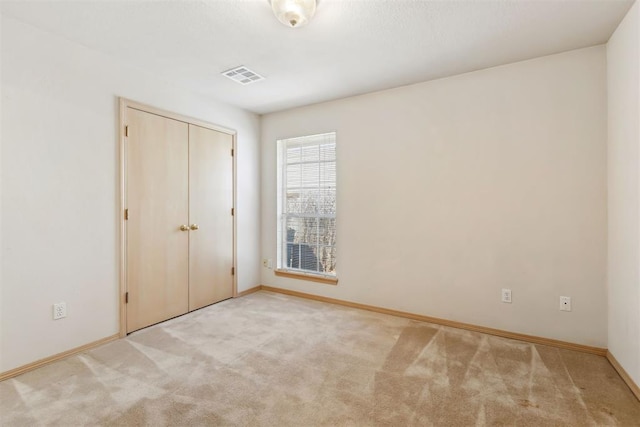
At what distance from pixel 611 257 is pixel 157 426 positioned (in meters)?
3.27

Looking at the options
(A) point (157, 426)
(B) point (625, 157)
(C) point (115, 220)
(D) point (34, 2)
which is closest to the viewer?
(A) point (157, 426)

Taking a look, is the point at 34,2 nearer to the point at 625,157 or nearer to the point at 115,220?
the point at 115,220

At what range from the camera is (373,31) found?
2277 millimetres

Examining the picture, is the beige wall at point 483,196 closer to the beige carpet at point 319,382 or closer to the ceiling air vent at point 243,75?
the beige carpet at point 319,382

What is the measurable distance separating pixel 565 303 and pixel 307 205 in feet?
9.15

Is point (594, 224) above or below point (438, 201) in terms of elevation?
below

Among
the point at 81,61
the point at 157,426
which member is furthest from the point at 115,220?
the point at 157,426

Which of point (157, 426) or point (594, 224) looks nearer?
point (157, 426)

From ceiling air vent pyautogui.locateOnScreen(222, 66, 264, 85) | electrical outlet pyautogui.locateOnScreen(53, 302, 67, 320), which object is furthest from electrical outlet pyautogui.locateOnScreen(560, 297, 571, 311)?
electrical outlet pyautogui.locateOnScreen(53, 302, 67, 320)

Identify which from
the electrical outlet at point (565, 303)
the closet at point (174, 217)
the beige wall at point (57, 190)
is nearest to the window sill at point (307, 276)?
the closet at point (174, 217)

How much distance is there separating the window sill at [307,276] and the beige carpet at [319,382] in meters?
0.87

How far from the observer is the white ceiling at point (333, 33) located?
2012 millimetres

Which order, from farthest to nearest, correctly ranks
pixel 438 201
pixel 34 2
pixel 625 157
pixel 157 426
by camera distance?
pixel 438 201 < pixel 625 157 < pixel 34 2 < pixel 157 426

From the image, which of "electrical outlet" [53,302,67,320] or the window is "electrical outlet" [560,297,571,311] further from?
"electrical outlet" [53,302,67,320]
